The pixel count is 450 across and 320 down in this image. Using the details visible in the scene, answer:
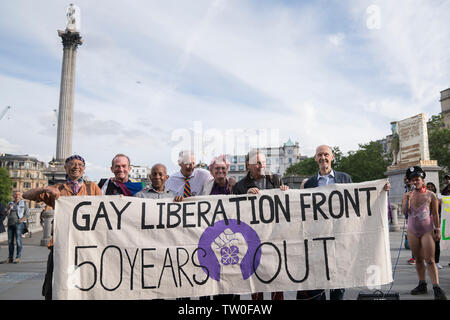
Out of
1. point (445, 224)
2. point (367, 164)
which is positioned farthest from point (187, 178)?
point (367, 164)

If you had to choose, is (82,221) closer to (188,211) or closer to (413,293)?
(188,211)

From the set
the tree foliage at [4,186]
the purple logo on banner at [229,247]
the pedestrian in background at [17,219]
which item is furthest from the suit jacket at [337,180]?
the tree foliage at [4,186]

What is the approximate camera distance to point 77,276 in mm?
4828

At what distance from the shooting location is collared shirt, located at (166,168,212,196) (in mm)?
5809

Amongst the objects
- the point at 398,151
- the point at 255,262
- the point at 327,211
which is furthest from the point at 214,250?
the point at 398,151

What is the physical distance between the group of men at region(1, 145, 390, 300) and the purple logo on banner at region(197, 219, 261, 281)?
50cm

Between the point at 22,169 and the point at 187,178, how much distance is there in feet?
475

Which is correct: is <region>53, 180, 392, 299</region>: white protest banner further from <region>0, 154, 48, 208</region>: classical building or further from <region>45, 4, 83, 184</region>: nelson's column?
<region>0, 154, 48, 208</region>: classical building

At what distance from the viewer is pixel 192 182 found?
19.4 feet

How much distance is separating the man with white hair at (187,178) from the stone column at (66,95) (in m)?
39.3

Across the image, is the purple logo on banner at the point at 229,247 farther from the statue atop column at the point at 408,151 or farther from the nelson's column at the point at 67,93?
the nelson's column at the point at 67,93

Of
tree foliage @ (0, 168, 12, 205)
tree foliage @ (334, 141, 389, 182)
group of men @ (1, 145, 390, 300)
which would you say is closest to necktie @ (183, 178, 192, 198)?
group of men @ (1, 145, 390, 300)

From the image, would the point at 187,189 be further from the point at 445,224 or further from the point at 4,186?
the point at 4,186

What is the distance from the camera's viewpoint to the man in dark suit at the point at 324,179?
516 cm
